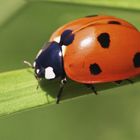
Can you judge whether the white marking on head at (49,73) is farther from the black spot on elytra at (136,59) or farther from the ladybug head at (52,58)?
the black spot on elytra at (136,59)

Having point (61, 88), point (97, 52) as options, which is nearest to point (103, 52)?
point (97, 52)

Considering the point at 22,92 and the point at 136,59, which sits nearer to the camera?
the point at 22,92

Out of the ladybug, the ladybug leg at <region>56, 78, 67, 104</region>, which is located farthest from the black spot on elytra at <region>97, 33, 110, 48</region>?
the ladybug leg at <region>56, 78, 67, 104</region>

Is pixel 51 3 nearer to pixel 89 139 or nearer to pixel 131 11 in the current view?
pixel 131 11

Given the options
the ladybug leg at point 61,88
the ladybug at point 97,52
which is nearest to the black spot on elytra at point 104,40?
the ladybug at point 97,52

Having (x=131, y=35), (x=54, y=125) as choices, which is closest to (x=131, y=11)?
(x=131, y=35)

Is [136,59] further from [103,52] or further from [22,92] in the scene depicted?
[22,92]
